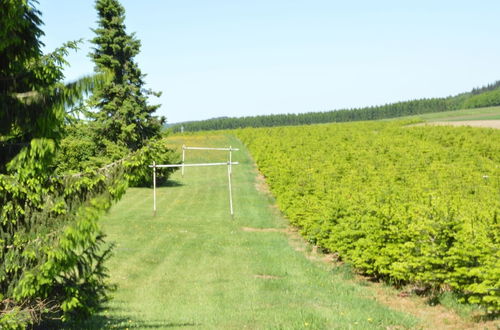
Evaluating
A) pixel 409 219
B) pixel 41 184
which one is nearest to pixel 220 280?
pixel 409 219

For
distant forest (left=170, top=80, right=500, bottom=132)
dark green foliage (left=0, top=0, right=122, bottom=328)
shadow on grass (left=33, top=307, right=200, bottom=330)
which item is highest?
distant forest (left=170, top=80, right=500, bottom=132)

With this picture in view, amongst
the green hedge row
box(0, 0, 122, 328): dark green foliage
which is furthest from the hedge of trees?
the green hedge row

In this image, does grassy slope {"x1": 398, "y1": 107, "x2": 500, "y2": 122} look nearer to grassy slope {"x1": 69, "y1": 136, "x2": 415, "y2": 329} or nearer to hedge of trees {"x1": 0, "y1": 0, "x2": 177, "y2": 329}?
grassy slope {"x1": 69, "y1": 136, "x2": 415, "y2": 329}

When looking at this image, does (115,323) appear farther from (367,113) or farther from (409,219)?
(367,113)

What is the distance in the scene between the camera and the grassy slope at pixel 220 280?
11.6 m

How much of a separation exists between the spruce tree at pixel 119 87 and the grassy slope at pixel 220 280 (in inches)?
330

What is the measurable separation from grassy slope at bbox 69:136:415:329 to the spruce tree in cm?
838

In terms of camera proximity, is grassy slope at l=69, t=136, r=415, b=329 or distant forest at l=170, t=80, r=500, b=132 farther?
distant forest at l=170, t=80, r=500, b=132

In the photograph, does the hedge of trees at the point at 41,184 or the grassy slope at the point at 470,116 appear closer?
the hedge of trees at the point at 41,184

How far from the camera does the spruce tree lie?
38156 mm

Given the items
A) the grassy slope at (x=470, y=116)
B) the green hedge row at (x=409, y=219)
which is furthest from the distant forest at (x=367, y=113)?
the green hedge row at (x=409, y=219)

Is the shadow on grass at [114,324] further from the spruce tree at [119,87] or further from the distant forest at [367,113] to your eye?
the distant forest at [367,113]

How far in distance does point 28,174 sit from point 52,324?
2962 millimetres

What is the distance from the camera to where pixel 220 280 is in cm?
1648
